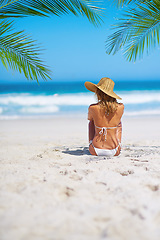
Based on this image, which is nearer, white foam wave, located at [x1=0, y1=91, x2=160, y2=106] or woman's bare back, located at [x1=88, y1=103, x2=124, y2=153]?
woman's bare back, located at [x1=88, y1=103, x2=124, y2=153]

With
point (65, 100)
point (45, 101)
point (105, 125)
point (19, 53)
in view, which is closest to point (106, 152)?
point (105, 125)

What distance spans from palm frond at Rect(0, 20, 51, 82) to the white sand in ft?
4.18

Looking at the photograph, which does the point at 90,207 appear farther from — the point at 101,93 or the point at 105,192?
the point at 101,93

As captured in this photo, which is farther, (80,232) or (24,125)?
(24,125)

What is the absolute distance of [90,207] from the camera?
1.52m

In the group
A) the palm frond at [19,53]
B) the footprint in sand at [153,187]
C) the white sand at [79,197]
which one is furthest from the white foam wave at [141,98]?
the footprint in sand at [153,187]

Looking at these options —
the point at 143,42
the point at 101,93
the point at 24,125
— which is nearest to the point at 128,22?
the point at 143,42

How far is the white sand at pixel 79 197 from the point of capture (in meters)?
1.27

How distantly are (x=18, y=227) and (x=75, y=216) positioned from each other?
35cm

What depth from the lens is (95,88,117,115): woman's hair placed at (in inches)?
110

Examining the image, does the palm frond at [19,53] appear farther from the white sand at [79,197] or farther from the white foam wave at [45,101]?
the white foam wave at [45,101]

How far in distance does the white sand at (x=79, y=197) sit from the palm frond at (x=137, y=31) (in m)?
1.82

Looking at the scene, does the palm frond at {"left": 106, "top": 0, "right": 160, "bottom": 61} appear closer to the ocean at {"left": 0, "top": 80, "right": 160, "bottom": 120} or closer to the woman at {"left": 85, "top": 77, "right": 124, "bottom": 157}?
the woman at {"left": 85, "top": 77, "right": 124, "bottom": 157}

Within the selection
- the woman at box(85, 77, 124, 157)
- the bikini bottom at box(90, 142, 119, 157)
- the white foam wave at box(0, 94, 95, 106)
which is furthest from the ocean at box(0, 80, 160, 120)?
the bikini bottom at box(90, 142, 119, 157)
